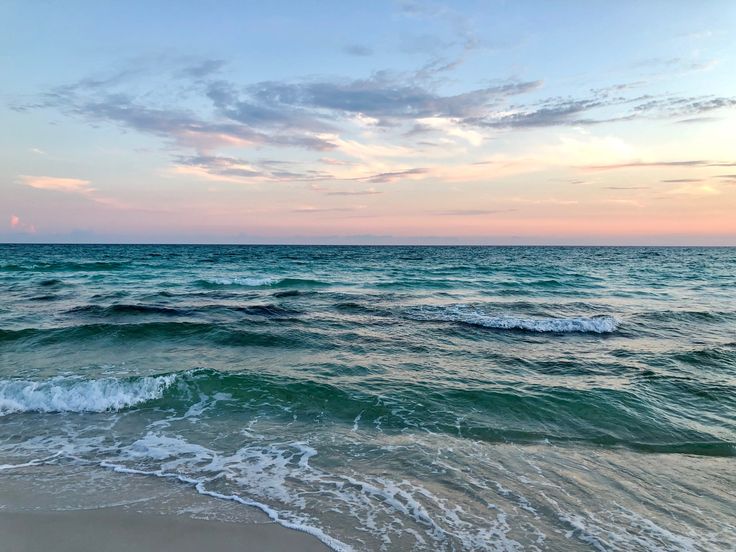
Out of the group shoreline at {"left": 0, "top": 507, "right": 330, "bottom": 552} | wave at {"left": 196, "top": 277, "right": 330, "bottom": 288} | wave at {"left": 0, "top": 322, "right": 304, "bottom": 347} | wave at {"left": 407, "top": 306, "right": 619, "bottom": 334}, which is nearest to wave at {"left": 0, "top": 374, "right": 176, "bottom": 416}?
shoreline at {"left": 0, "top": 507, "right": 330, "bottom": 552}

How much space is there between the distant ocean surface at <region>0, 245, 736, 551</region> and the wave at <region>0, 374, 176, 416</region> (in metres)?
0.05

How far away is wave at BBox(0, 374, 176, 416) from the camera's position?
8.95m

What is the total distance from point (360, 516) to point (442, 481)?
4.61 feet

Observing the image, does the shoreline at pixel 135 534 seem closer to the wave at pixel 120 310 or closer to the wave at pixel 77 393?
the wave at pixel 77 393

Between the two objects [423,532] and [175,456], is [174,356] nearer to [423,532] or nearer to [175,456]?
[175,456]

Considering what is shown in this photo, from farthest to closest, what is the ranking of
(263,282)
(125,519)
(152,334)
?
(263,282), (152,334), (125,519)

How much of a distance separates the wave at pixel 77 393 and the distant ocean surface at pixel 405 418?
5cm

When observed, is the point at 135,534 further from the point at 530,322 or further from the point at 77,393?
the point at 530,322

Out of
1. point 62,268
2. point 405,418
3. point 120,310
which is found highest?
point 62,268

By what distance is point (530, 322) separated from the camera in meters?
17.5

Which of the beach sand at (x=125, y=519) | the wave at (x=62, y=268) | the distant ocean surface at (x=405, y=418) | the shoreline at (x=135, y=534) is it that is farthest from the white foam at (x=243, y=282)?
the shoreline at (x=135, y=534)

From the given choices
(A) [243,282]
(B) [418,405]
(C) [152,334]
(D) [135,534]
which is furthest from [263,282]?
(D) [135,534]

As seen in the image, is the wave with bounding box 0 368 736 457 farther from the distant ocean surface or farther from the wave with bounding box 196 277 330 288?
the wave with bounding box 196 277 330 288

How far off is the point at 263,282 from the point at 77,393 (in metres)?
23.2
